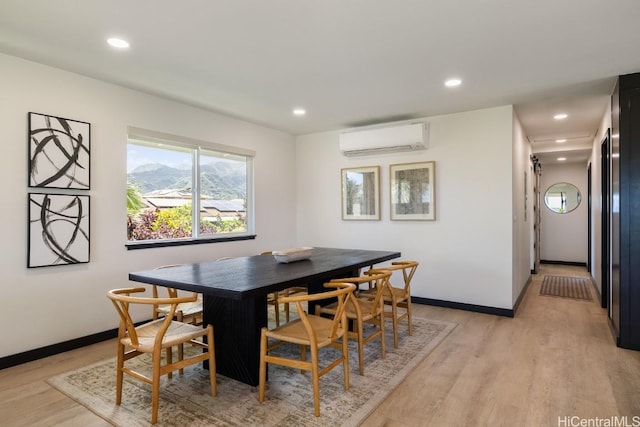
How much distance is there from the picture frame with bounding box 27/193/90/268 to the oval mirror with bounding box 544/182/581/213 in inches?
362

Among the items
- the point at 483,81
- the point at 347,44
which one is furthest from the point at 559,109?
the point at 347,44

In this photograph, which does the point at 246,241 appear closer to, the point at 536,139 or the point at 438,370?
the point at 438,370

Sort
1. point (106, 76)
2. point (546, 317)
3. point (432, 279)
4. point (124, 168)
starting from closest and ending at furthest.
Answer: point (106, 76), point (124, 168), point (546, 317), point (432, 279)

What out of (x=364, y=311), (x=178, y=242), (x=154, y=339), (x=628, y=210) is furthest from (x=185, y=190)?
(x=628, y=210)

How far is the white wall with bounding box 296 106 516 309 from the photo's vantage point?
435 cm

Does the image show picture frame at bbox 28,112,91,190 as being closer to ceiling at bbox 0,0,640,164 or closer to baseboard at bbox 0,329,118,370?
ceiling at bbox 0,0,640,164

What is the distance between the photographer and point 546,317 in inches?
169

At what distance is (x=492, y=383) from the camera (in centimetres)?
261

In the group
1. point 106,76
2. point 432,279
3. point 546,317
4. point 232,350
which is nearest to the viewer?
point 232,350

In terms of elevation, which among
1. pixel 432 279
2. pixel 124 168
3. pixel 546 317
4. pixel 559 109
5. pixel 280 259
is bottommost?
pixel 546 317

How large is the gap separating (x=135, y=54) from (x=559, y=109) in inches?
179

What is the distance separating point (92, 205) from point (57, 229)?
14.5 inches

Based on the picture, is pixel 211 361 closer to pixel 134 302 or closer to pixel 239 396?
pixel 239 396

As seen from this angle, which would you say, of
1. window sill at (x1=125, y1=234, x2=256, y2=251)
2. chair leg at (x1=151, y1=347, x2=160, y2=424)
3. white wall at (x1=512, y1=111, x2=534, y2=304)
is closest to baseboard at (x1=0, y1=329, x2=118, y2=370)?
window sill at (x1=125, y1=234, x2=256, y2=251)
